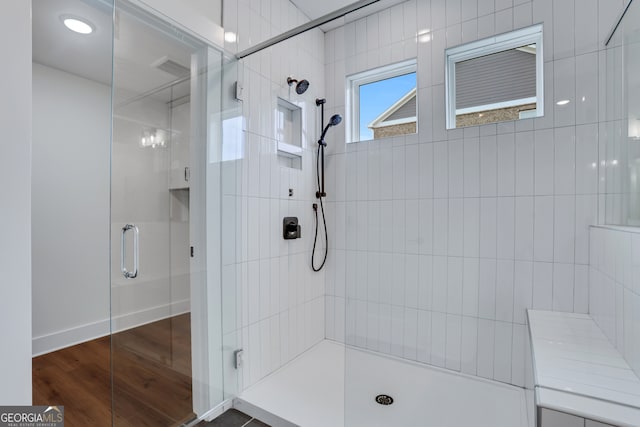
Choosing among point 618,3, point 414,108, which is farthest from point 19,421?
point 618,3

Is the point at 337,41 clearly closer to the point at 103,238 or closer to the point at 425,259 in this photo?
the point at 425,259

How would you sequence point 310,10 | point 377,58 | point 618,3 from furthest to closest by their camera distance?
point 310,10 → point 377,58 → point 618,3

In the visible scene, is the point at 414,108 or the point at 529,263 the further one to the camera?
the point at 414,108

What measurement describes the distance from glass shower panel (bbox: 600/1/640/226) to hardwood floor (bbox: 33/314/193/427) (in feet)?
7.75

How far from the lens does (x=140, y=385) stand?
61.0 inches

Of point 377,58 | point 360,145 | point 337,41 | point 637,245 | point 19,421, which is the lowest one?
point 19,421

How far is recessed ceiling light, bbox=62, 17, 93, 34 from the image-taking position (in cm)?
209

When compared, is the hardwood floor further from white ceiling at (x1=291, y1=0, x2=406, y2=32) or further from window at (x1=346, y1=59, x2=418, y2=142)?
white ceiling at (x1=291, y1=0, x2=406, y2=32)

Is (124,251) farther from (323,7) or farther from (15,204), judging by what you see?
(323,7)

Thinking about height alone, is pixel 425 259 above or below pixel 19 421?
above

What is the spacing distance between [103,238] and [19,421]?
2394 millimetres

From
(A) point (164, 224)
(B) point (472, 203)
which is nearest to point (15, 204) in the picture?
(A) point (164, 224)

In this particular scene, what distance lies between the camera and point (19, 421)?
113 centimetres

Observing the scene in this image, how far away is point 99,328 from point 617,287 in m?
4.04
